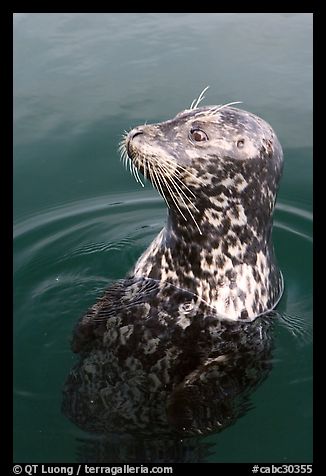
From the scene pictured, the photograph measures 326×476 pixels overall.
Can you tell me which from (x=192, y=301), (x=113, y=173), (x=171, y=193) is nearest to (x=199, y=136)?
(x=171, y=193)

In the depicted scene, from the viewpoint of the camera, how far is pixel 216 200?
214 inches

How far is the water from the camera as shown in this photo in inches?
→ 214

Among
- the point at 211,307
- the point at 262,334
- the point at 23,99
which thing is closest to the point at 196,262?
the point at 211,307

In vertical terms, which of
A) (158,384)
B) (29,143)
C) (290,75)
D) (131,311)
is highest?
(290,75)

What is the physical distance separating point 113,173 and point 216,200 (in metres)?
3.23

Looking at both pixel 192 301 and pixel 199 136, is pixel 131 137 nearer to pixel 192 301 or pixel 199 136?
pixel 199 136

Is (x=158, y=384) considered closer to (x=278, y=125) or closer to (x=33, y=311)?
(x=33, y=311)

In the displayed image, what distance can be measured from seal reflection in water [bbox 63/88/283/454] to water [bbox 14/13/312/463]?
234 mm

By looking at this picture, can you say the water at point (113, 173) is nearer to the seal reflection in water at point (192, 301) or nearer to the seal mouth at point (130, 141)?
the seal reflection in water at point (192, 301)

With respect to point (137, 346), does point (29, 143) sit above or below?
above

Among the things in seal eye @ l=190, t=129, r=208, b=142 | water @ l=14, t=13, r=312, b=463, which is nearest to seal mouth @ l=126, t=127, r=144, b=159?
seal eye @ l=190, t=129, r=208, b=142
